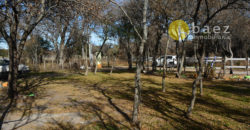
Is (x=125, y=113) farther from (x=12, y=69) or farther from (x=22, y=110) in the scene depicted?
(x=12, y=69)

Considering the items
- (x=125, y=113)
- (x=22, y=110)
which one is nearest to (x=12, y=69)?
(x=22, y=110)

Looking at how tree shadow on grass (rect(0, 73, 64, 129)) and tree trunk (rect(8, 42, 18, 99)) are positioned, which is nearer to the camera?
tree shadow on grass (rect(0, 73, 64, 129))

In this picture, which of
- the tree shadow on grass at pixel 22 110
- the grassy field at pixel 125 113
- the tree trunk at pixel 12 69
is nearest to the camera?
the grassy field at pixel 125 113

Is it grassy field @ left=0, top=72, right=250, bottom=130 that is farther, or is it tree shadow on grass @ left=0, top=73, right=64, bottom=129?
tree shadow on grass @ left=0, top=73, right=64, bottom=129

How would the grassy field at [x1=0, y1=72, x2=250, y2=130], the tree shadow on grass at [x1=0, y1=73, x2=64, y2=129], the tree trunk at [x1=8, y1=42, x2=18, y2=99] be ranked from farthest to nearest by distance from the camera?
the tree trunk at [x1=8, y1=42, x2=18, y2=99], the tree shadow on grass at [x1=0, y1=73, x2=64, y2=129], the grassy field at [x1=0, y1=72, x2=250, y2=130]

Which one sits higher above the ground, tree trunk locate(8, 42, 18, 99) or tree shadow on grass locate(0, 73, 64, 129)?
tree trunk locate(8, 42, 18, 99)

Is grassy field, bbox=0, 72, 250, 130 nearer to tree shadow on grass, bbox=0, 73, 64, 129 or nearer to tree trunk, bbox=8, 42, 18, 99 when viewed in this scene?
tree shadow on grass, bbox=0, 73, 64, 129

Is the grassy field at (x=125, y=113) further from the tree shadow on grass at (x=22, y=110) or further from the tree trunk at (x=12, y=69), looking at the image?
the tree trunk at (x=12, y=69)

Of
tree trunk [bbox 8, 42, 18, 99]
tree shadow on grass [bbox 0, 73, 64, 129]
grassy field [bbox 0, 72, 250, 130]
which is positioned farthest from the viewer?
tree trunk [bbox 8, 42, 18, 99]

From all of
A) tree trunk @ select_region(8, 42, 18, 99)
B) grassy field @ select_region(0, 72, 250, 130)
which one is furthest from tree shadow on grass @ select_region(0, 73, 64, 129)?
tree trunk @ select_region(8, 42, 18, 99)

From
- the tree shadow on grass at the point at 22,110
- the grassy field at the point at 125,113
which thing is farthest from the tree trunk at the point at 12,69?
the grassy field at the point at 125,113

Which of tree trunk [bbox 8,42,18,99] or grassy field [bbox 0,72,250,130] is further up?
tree trunk [bbox 8,42,18,99]

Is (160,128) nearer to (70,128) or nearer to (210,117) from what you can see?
(210,117)

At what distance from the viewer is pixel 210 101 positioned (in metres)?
5.48
